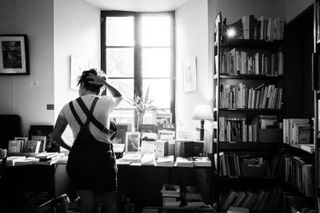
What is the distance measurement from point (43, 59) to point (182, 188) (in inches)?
102

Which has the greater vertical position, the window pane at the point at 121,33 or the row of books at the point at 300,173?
the window pane at the point at 121,33

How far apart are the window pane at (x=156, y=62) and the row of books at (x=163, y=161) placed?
1683 mm

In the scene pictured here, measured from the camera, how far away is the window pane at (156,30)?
186 inches

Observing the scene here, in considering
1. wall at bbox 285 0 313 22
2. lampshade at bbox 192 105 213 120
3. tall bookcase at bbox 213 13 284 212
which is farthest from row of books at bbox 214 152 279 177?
wall at bbox 285 0 313 22

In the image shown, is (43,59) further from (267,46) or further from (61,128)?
(267,46)

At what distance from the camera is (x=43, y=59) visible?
373cm

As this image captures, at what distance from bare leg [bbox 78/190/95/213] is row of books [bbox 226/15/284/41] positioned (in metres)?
2.47

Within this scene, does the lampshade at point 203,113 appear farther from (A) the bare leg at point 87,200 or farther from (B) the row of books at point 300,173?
(A) the bare leg at point 87,200

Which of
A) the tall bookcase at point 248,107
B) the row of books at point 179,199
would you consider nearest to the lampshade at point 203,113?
the tall bookcase at point 248,107

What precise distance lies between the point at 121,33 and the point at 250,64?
7.75 feet

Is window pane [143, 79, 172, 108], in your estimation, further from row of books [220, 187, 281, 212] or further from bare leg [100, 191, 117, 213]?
bare leg [100, 191, 117, 213]

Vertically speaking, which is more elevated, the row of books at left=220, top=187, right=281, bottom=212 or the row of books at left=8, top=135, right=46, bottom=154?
the row of books at left=8, top=135, right=46, bottom=154

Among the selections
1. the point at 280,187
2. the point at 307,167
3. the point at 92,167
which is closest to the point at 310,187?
the point at 307,167

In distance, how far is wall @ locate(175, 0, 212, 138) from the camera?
12.9 feet
